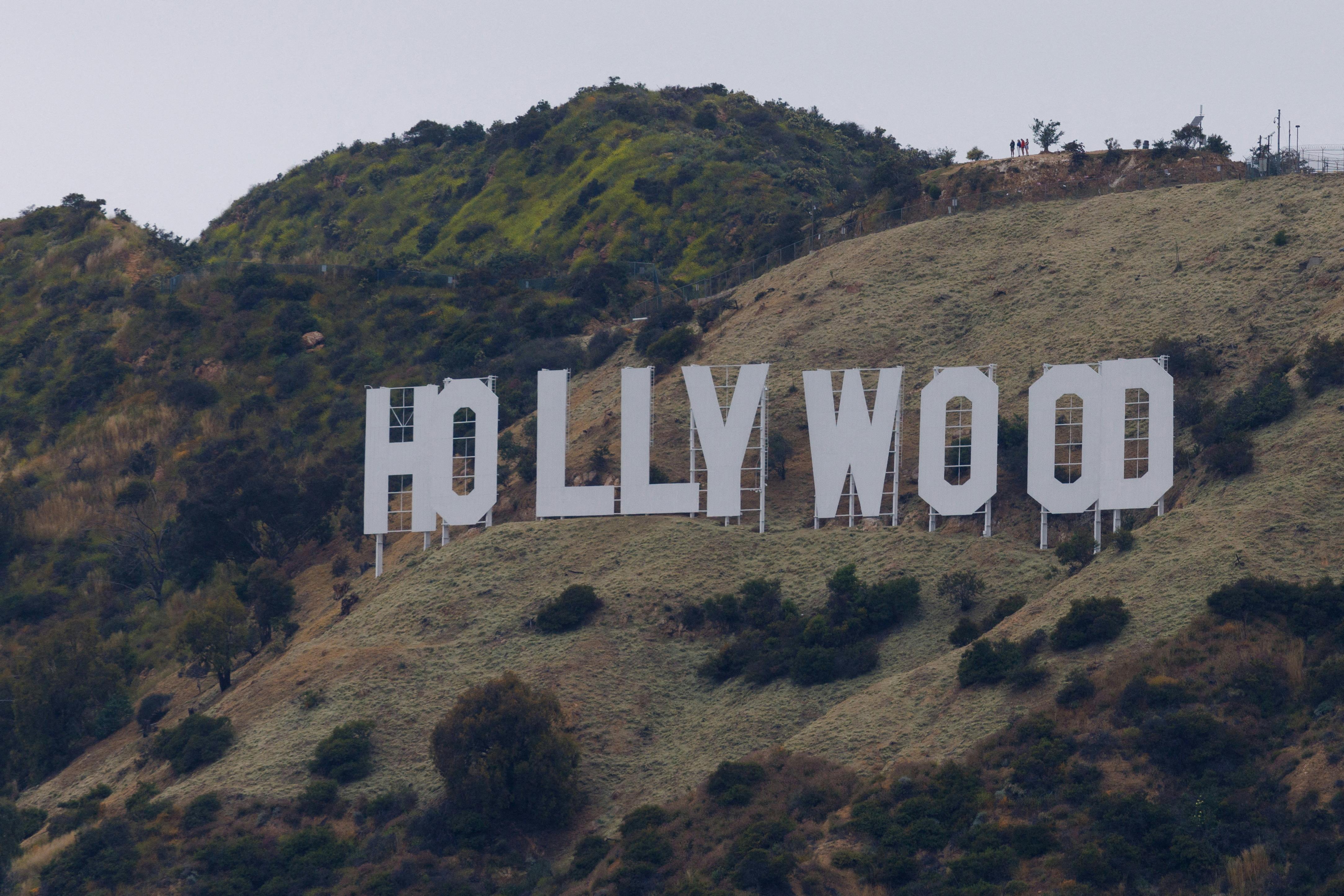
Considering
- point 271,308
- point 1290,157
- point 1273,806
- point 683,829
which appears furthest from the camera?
point 271,308

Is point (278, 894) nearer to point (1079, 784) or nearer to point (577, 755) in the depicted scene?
point (577, 755)

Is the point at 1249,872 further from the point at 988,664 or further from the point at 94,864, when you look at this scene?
the point at 94,864

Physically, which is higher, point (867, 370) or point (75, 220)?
point (75, 220)

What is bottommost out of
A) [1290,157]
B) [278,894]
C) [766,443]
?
[278,894]

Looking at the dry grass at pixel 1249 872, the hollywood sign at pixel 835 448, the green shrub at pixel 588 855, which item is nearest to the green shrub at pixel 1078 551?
the hollywood sign at pixel 835 448

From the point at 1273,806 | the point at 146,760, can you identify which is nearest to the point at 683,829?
the point at 1273,806

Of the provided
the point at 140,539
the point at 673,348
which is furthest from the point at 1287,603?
the point at 140,539
